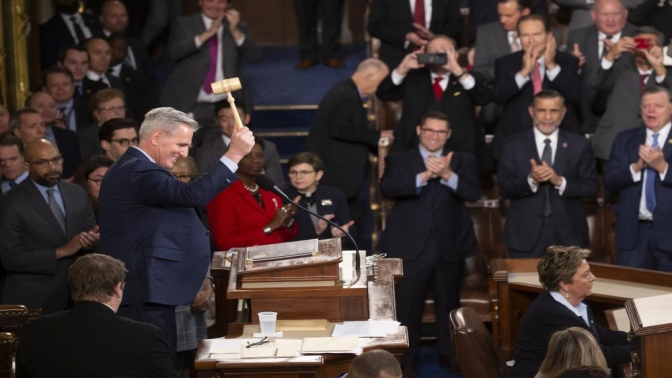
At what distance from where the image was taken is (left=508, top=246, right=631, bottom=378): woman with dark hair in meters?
A: 5.15

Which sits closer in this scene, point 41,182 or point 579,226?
point 41,182

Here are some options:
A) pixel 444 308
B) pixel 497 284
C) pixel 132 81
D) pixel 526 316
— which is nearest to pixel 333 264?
pixel 526 316

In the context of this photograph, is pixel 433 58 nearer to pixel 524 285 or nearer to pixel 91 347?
pixel 524 285

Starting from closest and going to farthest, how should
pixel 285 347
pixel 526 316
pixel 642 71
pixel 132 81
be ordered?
1. pixel 285 347
2. pixel 526 316
3. pixel 642 71
4. pixel 132 81

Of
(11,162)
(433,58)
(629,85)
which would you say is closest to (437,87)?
(433,58)

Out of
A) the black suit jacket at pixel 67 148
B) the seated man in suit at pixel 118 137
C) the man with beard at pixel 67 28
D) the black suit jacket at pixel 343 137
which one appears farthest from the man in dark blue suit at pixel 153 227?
the man with beard at pixel 67 28

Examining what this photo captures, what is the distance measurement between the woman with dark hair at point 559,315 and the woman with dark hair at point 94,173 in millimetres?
2645

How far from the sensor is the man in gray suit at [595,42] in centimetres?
859

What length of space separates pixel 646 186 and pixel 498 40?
1.95 m

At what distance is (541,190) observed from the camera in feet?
24.8

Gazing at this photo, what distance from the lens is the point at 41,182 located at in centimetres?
634

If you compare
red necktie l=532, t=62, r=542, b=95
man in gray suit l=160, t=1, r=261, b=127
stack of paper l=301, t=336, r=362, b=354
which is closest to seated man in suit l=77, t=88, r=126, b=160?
man in gray suit l=160, t=1, r=261, b=127

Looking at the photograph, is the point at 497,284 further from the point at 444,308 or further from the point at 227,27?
the point at 227,27

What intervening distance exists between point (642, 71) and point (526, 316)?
3489mm
